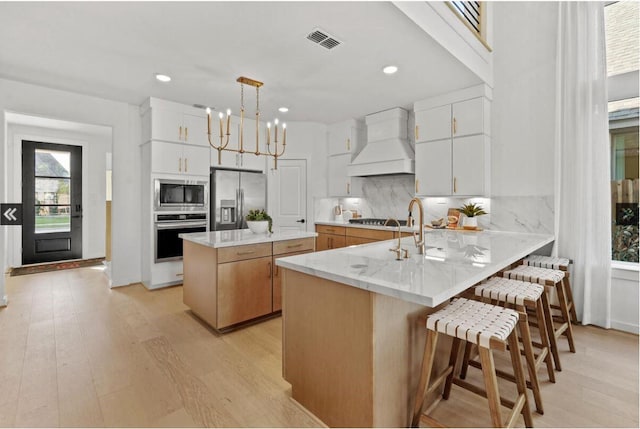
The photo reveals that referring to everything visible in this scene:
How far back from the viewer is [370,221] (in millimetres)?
4770

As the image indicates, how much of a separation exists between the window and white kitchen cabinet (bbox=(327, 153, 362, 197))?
3124 mm

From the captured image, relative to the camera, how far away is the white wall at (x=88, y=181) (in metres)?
5.07

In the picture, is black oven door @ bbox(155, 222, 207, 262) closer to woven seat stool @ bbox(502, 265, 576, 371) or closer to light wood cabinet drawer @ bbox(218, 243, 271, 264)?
light wood cabinet drawer @ bbox(218, 243, 271, 264)

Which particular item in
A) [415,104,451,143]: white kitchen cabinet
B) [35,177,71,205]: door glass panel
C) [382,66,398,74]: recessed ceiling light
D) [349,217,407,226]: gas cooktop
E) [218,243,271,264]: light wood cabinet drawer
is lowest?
[218,243,271,264]: light wood cabinet drawer

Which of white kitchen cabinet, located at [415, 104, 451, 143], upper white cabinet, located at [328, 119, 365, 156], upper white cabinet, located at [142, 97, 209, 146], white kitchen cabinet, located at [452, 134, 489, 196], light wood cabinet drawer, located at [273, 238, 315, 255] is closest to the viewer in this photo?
light wood cabinet drawer, located at [273, 238, 315, 255]

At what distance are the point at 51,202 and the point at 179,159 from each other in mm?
3157

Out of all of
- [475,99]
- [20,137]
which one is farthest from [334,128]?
[20,137]

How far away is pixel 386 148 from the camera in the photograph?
14.5ft

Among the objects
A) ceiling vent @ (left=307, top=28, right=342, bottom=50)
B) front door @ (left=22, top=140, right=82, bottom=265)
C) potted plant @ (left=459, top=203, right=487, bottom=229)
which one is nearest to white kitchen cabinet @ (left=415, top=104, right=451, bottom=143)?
potted plant @ (left=459, top=203, right=487, bottom=229)

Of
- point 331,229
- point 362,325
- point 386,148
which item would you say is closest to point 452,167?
point 386,148

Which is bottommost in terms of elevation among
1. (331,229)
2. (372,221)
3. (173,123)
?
(331,229)

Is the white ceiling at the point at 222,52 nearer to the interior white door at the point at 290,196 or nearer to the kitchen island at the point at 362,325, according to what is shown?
the interior white door at the point at 290,196

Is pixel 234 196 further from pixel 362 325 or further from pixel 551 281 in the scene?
pixel 551 281

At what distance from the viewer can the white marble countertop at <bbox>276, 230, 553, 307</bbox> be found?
3.97 feet
